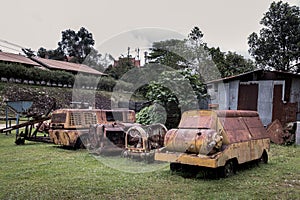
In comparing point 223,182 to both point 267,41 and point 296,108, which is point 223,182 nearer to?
point 296,108

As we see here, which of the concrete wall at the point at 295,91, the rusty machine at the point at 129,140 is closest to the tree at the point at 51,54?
the concrete wall at the point at 295,91

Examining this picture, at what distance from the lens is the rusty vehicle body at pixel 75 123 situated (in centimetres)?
1030

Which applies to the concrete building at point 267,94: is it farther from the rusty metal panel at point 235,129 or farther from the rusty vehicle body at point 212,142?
the rusty metal panel at point 235,129

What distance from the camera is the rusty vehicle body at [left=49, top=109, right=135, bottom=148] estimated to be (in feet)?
33.8

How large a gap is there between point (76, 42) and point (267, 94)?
46.8m

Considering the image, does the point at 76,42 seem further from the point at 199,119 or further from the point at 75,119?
the point at 199,119

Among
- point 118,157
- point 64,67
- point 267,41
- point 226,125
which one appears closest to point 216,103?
point 118,157

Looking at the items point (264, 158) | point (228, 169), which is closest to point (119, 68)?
point (264, 158)

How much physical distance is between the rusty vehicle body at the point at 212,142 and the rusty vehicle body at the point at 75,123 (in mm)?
4434

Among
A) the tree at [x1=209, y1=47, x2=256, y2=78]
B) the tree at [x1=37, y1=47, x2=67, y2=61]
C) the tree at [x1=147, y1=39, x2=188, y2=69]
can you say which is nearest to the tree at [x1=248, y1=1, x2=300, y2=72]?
the tree at [x1=209, y1=47, x2=256, y2=78]

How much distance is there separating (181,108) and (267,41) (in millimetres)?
17337

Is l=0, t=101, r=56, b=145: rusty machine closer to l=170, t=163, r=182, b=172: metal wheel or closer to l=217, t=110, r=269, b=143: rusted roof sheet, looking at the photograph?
l=170, t=163, r=182, b=172: metal wheel

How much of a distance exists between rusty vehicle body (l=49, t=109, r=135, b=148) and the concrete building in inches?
251

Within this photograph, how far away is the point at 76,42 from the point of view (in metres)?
55.7
